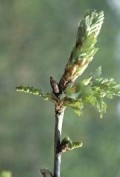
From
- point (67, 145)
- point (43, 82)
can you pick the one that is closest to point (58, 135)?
point (67, 145)

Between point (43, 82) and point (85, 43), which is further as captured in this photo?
point (43, 82)

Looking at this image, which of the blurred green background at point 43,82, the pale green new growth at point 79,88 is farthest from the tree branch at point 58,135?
the blurred green background at point 43,82

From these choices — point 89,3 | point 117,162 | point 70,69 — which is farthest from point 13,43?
point 70,69

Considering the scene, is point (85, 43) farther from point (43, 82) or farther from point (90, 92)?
point (43, 82)

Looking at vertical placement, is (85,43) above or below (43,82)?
below

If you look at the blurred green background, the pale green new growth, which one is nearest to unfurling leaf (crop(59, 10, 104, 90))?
the pale green new growth

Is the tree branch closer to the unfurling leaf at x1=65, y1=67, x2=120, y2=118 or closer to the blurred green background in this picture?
the unfurling leaf at x1=65, y1=67, x2=120, y2=118

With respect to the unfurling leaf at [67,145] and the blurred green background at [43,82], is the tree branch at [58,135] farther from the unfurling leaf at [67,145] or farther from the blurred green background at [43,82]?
the blurred green background at [43,82]

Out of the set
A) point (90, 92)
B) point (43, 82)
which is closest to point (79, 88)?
point (90, 92)
